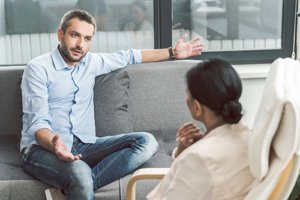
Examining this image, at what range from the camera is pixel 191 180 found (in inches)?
61.4

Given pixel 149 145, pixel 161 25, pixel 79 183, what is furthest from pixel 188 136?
pixel 161 25

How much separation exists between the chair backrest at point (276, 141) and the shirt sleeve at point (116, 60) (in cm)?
142

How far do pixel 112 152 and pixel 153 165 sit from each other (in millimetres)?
209

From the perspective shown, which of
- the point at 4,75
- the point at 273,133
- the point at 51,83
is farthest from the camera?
the point at 4,75

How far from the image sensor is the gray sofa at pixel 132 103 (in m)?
2.87

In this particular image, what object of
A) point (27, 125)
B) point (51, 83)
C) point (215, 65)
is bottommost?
point (27, 125)

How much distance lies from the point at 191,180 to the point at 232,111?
232mm

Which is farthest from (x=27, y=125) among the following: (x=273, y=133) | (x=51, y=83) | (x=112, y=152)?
(x=273, y=133)

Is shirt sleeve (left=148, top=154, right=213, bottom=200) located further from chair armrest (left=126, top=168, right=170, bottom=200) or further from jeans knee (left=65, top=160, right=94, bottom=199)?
jeans knee (left=65, top=160, right=94, bottom=199)

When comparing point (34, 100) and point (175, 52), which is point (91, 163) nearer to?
point (34, 100)

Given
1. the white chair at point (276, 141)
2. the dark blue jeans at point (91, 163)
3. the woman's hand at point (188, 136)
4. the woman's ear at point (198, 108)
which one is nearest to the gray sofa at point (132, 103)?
the dark blue jeans at point (91, 163)

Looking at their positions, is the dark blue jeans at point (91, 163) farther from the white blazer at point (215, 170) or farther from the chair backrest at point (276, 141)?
the chair backrest at point (276, 141)

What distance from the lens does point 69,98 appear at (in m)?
2.72

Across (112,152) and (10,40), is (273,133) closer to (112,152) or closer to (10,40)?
(112,152)
